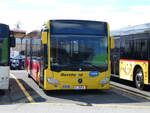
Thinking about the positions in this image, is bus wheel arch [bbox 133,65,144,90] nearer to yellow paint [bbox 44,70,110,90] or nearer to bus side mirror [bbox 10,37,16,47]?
yellow paint [bbox 44,70,110,90]

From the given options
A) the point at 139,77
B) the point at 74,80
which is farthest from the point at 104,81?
the point at 139,77

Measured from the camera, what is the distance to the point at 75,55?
13.4 m

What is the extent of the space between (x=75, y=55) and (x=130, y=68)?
4.33 metres

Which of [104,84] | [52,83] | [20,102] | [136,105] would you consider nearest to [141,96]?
[104,84]

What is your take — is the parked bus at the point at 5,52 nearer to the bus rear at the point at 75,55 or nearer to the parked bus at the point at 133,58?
the bus rear at the point at 75,55

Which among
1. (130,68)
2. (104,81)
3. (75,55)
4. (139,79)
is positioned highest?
(75,55)

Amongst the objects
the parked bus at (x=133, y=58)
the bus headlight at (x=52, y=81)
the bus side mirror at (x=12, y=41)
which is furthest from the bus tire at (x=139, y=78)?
the bus side mirror at (x=12, y=41)

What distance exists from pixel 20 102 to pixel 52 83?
5.78 ft

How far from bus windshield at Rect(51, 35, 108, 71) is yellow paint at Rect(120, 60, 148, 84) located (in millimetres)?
2437

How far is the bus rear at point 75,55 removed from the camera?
13.1 m

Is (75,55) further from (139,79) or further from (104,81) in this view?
(139,79)

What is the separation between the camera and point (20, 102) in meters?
11.7

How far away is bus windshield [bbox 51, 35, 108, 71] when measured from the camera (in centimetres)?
1320

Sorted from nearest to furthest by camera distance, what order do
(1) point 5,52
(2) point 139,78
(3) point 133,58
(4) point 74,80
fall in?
(1) point 5,52 → (4) point 74,80 → (2) point 139,78 → (3) point 133,58
